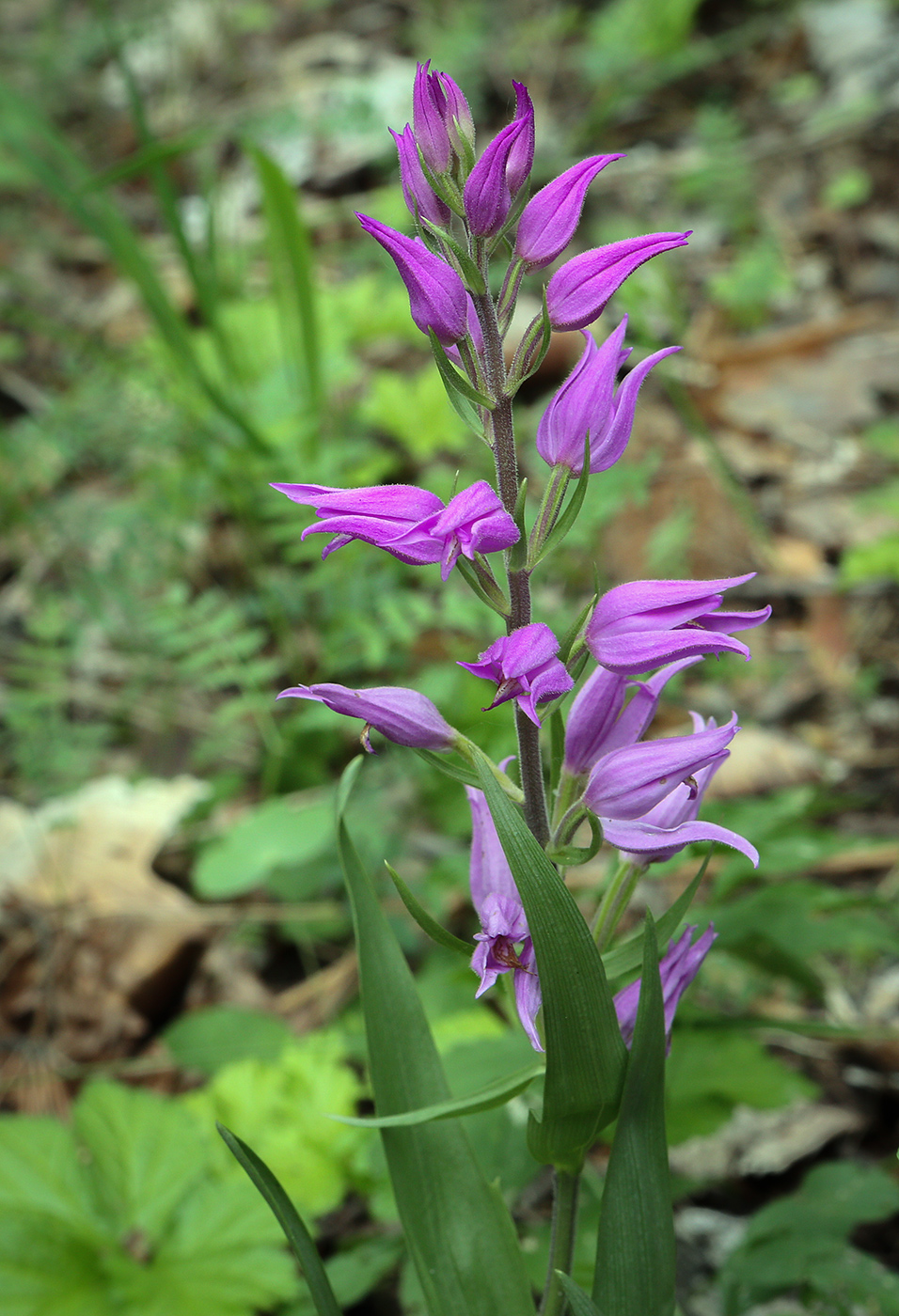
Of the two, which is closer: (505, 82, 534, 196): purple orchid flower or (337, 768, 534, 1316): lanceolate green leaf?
(505, 82, 534, 196): purple orchid flower

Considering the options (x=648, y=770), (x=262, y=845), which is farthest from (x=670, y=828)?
(x=262, y=845)

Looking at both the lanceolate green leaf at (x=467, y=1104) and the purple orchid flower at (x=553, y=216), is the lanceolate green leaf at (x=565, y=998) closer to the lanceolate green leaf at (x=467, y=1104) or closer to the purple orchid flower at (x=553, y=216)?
the lanceolate green leaf at (x=467, y=1104)

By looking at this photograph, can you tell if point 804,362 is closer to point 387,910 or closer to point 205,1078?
point 387,910

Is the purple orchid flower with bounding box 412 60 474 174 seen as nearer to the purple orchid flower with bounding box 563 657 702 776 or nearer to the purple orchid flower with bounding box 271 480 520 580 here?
the purple orchid flower with bounding box 271 480 520 580

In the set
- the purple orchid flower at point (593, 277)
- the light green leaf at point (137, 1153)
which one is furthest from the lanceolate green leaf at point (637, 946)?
the light green leaf at point (137, 1153)

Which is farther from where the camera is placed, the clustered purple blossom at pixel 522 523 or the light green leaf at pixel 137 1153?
the light green leaf at pixel 137 1153

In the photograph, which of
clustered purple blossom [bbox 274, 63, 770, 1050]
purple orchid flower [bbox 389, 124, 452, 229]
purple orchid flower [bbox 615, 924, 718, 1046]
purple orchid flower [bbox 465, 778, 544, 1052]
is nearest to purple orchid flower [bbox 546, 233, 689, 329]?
clustered purple blossom [bbox 274, 63, 770, 1050]

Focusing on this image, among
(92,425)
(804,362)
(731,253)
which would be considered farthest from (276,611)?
(731,253)
